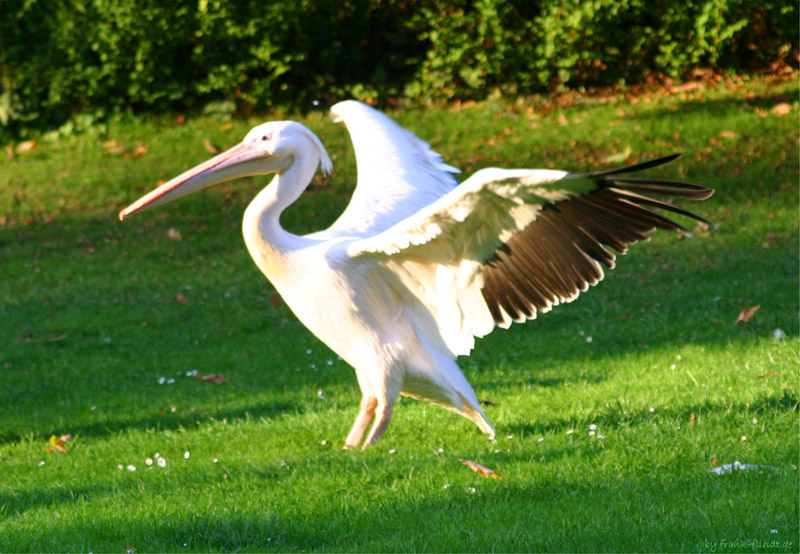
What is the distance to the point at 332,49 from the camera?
14234 mm

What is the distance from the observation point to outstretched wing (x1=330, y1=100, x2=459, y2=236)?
18.8 ft

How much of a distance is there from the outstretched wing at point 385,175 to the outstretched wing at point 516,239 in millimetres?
761

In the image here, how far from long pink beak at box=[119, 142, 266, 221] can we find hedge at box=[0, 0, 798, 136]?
812 cm

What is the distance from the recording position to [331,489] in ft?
14.6

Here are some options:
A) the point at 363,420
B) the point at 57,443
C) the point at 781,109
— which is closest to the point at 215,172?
the point at 363,420

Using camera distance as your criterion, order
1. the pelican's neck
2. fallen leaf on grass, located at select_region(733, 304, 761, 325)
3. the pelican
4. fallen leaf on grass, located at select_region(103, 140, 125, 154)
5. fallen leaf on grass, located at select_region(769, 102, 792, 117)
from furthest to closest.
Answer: fallen leaf on grass, located at select_region(103, 140, 125, 154) → fallen leaf on grass, located at select_region(769, 102, 792, 117) → fallen leaf on grass, located at select_region(733, 304, 761, 325) → the pelican's neck → the pelican

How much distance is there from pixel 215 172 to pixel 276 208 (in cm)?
43

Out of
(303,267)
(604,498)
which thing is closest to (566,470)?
(604,498)

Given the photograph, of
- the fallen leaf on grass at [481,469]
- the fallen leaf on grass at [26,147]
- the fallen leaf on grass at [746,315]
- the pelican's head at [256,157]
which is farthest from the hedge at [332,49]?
the fallen leaf on grass at [481,469]

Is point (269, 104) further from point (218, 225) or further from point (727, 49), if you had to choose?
point (727, 49)

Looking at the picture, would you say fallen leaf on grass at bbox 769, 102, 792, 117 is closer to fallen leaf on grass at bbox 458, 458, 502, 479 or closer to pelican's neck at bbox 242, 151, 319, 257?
pelican's neck at bbox 242, 151, 319, 257

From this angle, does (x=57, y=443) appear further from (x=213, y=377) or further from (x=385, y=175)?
(x=385, y=175)

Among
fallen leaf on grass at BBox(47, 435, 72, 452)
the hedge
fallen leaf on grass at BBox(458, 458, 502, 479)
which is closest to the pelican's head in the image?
fallen leaf on grass at BBox(47, 435, 72, 452)

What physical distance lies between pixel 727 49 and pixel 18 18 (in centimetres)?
955
